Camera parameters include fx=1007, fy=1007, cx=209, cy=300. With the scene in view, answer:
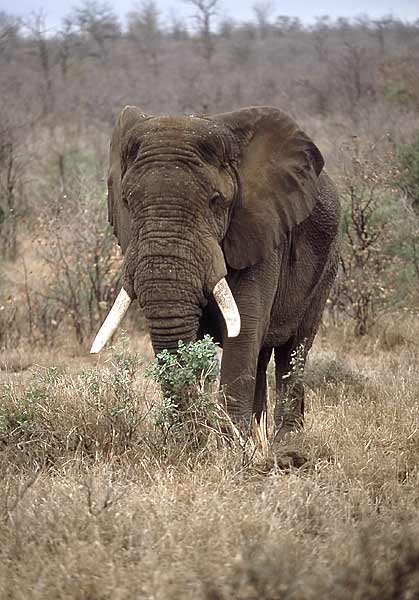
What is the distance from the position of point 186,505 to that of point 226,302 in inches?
56.8

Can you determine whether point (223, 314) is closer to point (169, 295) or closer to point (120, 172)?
point (169, 295)

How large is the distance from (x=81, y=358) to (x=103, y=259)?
2.01 m

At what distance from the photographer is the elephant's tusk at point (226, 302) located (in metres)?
5.61

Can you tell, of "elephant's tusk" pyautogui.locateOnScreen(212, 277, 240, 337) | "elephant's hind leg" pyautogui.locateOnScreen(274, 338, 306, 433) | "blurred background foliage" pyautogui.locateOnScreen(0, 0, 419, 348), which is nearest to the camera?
"elephant's tusk" pyautogui.locateOnScreen(212, 277, 240, 337)

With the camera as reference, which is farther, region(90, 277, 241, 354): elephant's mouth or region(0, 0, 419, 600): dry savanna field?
region(90, 277, 241, 354): elephant's mouth

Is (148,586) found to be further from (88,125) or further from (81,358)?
(88,125)

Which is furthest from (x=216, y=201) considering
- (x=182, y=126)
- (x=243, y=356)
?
(x=243, y=356)

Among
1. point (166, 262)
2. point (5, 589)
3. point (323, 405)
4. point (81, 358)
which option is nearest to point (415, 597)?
point (5, 589)

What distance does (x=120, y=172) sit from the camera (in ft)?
20.6

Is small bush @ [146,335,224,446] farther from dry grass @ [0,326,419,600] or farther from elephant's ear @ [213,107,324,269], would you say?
elephant's ear @ [213,107,324,269]

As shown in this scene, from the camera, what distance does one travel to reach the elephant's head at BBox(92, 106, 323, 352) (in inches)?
217

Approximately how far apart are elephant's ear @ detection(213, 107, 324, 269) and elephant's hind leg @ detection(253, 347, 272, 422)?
1297mm

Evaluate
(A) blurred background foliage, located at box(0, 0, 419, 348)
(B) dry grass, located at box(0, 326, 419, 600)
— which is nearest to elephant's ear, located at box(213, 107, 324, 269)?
(B) dry grass, located at box(0, 326, 419, 600)

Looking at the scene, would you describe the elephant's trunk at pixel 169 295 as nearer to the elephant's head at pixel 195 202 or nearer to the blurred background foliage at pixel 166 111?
the elephant's head at pixel 195 202
